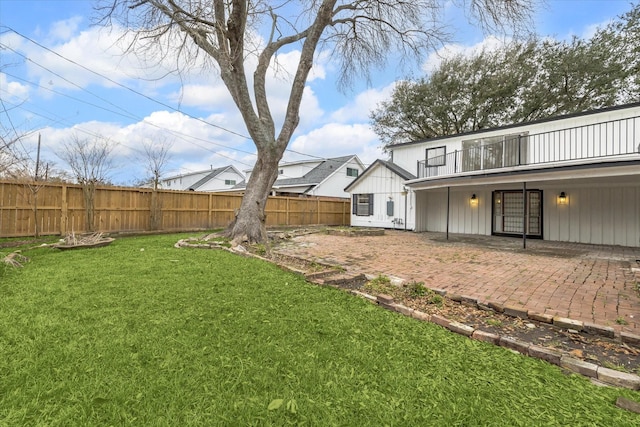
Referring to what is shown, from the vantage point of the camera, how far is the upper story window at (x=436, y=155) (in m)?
13.5

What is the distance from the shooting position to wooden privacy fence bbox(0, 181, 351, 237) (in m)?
8.12

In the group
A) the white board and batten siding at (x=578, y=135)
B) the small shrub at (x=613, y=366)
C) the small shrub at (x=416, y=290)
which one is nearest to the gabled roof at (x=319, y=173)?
the white board and batten siding at (x=578, y=135)

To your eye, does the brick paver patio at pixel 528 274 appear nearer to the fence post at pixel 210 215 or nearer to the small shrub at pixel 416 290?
the small shrub at pixel 416 290

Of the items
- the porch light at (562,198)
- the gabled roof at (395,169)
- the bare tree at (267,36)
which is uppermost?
the bare tree at (267,36)

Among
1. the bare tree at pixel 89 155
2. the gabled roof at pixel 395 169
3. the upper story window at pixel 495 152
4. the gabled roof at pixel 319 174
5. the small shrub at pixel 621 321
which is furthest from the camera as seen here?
the gabled roof at pixel 319 174

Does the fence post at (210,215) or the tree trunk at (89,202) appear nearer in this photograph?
the tree trunk at (89,202)

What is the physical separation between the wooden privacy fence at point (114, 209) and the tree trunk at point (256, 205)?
3948 mm

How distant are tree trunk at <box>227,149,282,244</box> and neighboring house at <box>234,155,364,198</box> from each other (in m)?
12.7

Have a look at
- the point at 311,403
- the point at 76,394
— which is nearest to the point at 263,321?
the point at 311,403

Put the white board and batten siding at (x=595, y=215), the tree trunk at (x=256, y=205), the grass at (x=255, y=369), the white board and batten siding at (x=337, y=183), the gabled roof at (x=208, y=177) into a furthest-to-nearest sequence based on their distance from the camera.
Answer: the gabled roof at (x=208, y=177) → the white board and batten siding at (x=337, y=183) → the white board and batten siding at (x=595, y=215) → the tree trunk at (x=256, y=205) → the grass at (x=255, y=369)

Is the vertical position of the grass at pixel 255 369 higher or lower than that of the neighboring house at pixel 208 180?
lower

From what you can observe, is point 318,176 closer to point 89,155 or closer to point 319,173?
point 319,173

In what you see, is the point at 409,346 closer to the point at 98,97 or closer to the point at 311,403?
the point at 311,403

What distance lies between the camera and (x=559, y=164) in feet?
27.4
